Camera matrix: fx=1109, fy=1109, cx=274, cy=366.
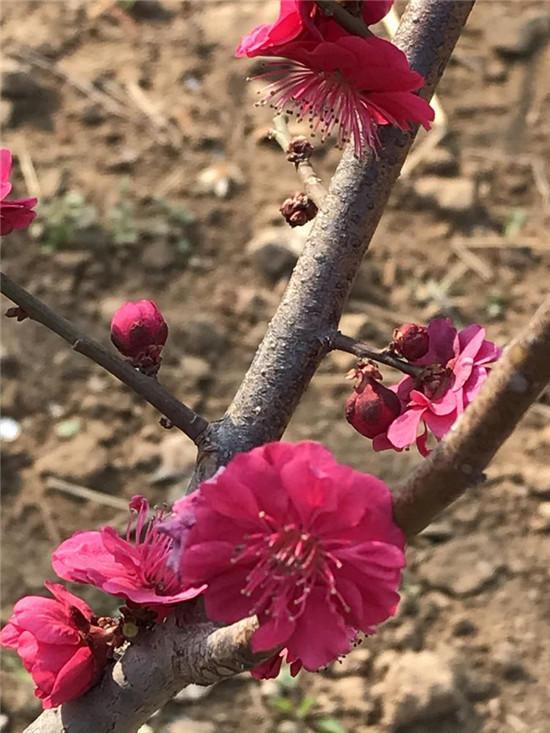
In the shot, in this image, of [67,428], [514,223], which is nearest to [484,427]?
[67,428]

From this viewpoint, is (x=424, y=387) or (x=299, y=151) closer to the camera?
(x=424, y=387)

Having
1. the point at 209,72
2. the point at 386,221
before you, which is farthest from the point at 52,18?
the point at 386,221

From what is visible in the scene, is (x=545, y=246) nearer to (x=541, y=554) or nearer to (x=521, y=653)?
(x=541, y=554)

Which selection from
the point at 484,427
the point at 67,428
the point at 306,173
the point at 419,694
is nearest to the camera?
the point at 484,427

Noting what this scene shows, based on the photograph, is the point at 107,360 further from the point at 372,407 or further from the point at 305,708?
the point at 305,708

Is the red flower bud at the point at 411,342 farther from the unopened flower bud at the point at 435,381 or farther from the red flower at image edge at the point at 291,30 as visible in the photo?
the red flower at image edge at the point at 291,30

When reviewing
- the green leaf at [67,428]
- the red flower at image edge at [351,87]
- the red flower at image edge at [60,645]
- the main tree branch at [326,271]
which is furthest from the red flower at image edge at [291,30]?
the green leaf at [67,428]
